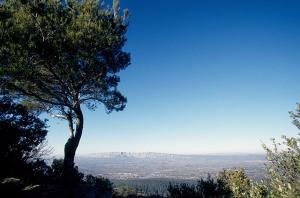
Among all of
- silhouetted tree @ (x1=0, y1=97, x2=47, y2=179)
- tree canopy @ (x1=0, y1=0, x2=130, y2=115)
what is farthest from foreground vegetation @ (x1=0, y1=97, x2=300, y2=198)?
tree canopy @ (x1=0, y1=0, x2=130, y2=115)

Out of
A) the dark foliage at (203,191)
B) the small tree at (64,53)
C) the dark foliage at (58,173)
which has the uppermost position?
the small tree at (64,53)

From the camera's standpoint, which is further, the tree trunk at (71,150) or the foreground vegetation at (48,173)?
the tree trunk at (71,150)

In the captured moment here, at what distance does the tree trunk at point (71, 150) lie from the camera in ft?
57.8

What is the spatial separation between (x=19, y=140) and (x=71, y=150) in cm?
423

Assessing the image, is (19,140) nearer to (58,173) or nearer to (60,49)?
(58,173)

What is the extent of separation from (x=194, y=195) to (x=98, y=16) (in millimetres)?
13440

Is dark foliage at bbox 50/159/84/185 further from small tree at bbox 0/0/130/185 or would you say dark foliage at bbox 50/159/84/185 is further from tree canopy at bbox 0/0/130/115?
tree canopy at bbox 0/0/130/115

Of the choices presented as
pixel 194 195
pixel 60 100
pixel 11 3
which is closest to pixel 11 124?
pixel 60 100

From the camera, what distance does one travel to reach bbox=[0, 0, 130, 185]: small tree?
15102 mm

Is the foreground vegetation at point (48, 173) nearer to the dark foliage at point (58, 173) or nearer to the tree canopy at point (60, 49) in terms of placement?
the dark foliage at point (58, 173)

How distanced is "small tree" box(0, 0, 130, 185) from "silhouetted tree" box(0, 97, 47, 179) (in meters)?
1.42

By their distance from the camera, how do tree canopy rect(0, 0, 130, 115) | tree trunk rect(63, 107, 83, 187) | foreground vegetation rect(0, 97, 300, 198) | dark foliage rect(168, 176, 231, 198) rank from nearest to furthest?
foreground vegetation rect(0, 97, 300, 198) → tree canopy rect(0, 0, 130, 115) → dark foliage rect(168, 176, 231, 198) → tree trunk rect(63, 107, 83, 187)

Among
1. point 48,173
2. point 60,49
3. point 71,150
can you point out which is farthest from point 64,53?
point 48,173

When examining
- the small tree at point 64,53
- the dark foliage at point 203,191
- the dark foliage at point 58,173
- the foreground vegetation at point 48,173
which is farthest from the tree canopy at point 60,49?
the dark foliage at point 203,191
